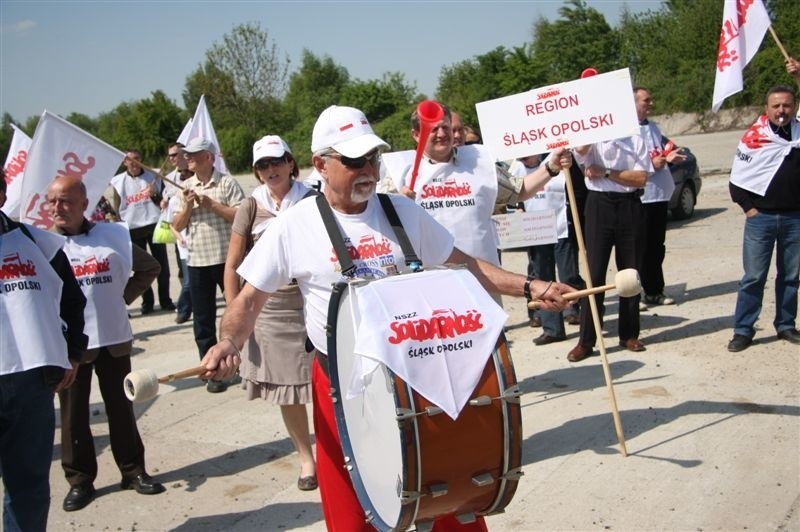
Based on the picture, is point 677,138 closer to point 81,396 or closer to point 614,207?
point 614,207

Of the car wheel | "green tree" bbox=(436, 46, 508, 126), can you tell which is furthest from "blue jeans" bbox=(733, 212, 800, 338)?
"green tree" bbox=(436, 46, 508, 126)

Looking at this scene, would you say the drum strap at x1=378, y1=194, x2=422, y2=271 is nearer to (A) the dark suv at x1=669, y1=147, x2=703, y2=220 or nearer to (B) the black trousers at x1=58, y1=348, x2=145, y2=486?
(B) the black trousers at x1=58, y1=348, x2=145, y2=486

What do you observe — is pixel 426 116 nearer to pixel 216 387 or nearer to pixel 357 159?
pixel 357 159

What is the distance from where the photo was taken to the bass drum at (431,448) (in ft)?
9.45

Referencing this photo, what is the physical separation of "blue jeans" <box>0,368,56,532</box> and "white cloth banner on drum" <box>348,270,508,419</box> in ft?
6.58

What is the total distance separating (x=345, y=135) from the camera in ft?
11.4

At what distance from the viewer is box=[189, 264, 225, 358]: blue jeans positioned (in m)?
7.87

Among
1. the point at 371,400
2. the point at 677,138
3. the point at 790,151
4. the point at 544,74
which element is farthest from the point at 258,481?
Result: the point at 544,74

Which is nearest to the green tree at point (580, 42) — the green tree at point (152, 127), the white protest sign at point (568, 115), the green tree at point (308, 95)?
the green tree at point (308, 95)

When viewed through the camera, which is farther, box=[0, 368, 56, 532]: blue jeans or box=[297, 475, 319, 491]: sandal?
box=[297, 475, 319, 491]: sandal

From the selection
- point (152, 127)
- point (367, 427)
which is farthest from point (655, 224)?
point (152, 127)

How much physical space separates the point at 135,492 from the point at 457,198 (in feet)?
10.2

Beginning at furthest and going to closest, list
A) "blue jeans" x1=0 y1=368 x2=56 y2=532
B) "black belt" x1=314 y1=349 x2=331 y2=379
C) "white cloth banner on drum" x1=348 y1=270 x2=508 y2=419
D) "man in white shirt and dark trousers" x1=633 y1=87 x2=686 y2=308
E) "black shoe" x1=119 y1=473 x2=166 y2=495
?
"man in white shirt and dark trousers" x1=633 y1=87 x2=686 y2=308, "black shoe" x1=119 y1=473 x2=166 y2=495, "blue jeans" x1=0 y1=368 x2=56 y2=532, "black belt" x1=314 y1=349 x2=331 y2=379, "white cloth banner on drum" x1=348 y1=270 x2=508 y2=419

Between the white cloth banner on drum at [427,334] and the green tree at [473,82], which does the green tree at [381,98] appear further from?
the white cloth banner on drum at [427,334]
